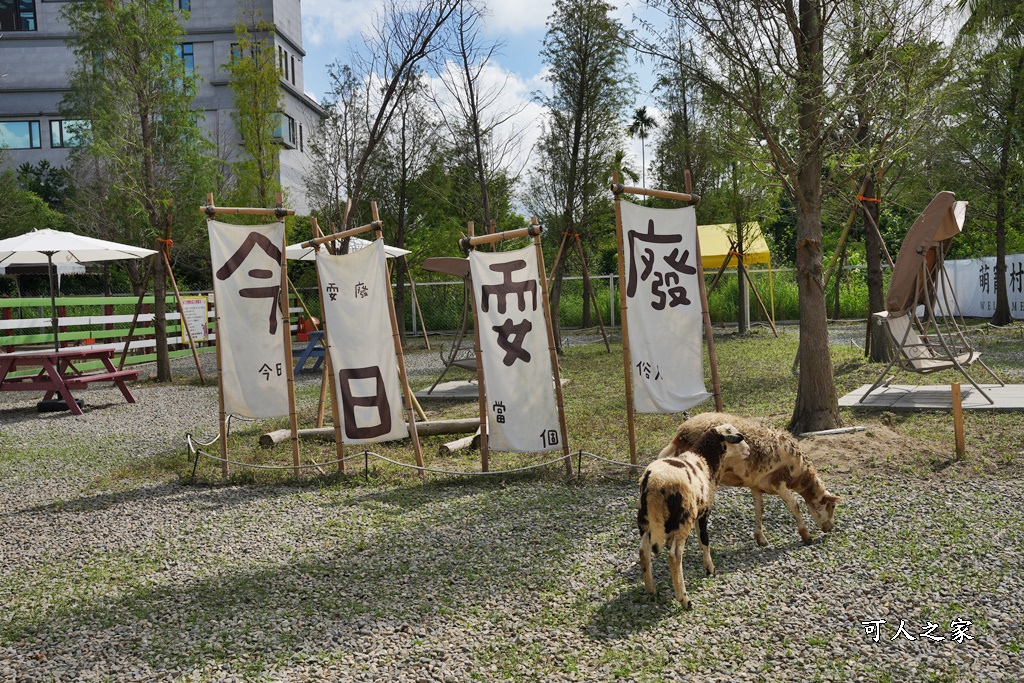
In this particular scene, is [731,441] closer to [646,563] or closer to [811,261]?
[646,563]

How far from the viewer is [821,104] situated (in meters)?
6.68

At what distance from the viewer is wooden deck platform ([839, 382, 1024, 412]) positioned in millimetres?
7527

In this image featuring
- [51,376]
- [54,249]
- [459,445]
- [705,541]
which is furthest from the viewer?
[54,249]

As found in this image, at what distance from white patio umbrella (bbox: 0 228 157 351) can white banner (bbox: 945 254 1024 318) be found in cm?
1681

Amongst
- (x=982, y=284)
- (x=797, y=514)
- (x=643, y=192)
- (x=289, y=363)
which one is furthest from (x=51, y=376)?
(x=982, y=284)

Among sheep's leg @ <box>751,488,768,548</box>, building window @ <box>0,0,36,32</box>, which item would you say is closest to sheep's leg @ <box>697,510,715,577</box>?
sheep's leg @ <box>751,488,768,548</box>

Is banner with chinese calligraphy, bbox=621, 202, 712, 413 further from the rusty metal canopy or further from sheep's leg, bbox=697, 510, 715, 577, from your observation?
the rusty metal canopy

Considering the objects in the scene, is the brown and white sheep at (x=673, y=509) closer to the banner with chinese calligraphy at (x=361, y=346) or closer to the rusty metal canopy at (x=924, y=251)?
the banner with chinese calligraphy at (x=361, y=346)

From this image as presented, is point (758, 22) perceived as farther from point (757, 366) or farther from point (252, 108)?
point (252, 108)

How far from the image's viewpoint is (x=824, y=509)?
444 cm

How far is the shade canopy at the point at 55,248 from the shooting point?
10.4 meters

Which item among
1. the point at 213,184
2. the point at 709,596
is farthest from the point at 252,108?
the point at 709,596

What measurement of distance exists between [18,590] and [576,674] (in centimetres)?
299

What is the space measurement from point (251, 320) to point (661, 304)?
3.16 meters
